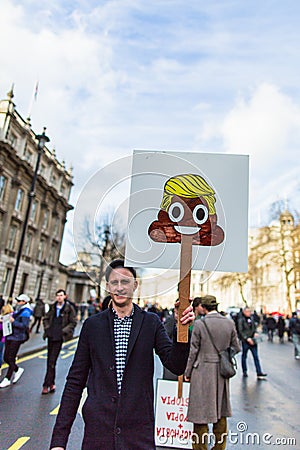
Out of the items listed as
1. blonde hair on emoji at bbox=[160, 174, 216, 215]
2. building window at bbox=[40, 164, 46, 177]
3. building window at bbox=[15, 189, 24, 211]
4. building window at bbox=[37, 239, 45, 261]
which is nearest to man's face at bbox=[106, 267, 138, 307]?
blonde hair on emoji at bbox=[160, 174, 216, 215]

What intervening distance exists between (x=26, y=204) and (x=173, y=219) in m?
42.3

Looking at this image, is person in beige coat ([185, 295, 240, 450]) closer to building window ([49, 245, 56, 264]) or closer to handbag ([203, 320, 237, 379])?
handbag ([203, 320, 237, 379])

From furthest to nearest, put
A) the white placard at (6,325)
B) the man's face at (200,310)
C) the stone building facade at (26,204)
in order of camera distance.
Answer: the stone building facade at (26,204) → the white placard at (6,325) → the man's face at (200,310)

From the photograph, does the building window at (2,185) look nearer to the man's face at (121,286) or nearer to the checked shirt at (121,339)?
the man's face at (121,286)

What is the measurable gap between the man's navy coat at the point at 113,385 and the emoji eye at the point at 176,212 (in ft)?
2.33

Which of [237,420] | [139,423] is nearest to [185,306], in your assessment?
[139,423]

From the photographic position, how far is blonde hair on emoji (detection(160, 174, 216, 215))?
2963 mm

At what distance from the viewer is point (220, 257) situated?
10.6 ft

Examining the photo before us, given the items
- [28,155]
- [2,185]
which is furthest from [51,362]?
[28,155]

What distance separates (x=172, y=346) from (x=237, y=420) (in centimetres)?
481

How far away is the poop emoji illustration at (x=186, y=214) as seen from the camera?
9.43 feet

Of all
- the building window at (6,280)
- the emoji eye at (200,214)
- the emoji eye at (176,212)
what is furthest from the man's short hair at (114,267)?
the building window at (6,280)

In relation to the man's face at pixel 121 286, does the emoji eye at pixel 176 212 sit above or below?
above

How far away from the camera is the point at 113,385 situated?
7.88 ft
